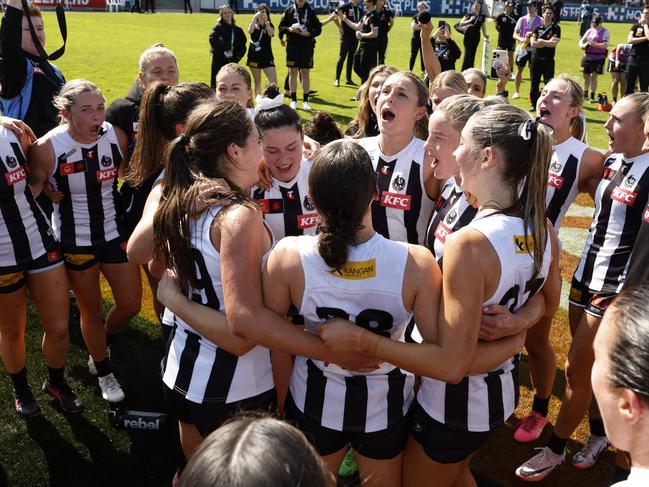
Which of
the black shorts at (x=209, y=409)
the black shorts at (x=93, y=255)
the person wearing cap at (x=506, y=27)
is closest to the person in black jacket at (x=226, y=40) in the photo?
the person wearing cap at (x=506, y=27)

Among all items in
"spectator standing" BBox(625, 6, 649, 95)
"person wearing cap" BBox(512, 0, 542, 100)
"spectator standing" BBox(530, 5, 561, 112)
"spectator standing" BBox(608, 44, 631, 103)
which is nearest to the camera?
"spectator standing" BBox(625, 6, 649, 95)

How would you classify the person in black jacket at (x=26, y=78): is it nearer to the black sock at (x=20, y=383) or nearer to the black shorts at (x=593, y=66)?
the black sock at (x=20, y=383)

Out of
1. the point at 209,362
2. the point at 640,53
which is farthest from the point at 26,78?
the point at 640,53

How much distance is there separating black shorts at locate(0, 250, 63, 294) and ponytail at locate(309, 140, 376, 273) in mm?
2369

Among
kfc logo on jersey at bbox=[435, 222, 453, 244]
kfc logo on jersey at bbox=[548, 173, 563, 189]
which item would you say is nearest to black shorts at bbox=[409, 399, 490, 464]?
kfc logo on jersey at bbox=[435, 222, 453, 244]

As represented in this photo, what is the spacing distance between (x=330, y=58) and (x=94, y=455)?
19668 mm

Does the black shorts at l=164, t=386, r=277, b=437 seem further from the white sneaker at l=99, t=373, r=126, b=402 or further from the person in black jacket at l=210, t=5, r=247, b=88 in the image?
the person in black jacket at l=210, t=5, r=247, b=88

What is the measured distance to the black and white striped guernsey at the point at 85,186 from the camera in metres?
4.00

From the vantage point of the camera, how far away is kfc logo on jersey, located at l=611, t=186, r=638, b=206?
358 cm

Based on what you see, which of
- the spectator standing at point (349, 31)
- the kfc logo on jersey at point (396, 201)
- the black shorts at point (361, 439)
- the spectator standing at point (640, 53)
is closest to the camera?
the black shorts at point (361, 439)

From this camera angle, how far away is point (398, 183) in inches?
158

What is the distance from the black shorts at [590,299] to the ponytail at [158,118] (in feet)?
8.71

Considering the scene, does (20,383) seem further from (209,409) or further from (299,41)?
(299,41)

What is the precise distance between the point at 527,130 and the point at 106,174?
2.99m
